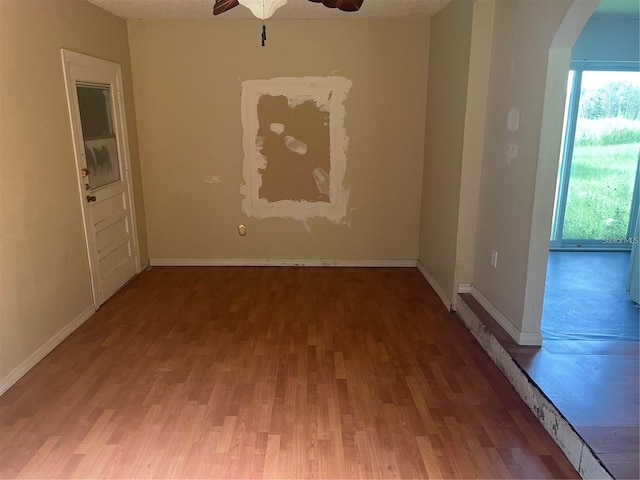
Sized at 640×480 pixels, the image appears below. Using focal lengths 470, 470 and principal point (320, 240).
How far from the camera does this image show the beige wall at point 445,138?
11.4 ft

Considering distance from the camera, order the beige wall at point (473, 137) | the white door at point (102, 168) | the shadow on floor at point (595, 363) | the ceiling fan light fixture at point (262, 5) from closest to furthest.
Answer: the ceiling fan light fixture at point (262, 5), the shadow on floor at point (595, 363), the beige wall at point (473, 137), the white door at point (102, 168)

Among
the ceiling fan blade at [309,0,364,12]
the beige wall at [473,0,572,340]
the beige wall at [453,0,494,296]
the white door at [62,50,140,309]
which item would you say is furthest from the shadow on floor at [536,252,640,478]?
the white door at [62,50,140,309]

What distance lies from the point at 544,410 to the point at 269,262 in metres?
3.13

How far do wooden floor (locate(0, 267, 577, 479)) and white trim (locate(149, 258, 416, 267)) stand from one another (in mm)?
994

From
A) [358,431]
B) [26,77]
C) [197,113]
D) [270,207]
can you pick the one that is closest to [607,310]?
[358,431]

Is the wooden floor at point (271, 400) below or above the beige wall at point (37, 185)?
below

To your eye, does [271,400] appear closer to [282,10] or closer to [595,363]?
[595,363]

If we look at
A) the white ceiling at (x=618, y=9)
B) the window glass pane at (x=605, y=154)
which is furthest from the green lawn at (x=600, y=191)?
the white ceiling at (x=618, y=9)

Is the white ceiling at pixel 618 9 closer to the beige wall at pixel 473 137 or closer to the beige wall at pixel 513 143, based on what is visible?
the beige wall at pixel 473 137

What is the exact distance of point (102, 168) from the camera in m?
3.92

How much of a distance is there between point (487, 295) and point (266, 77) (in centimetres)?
279

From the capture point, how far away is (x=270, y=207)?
4773mm

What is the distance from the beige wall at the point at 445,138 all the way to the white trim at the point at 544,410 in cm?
76

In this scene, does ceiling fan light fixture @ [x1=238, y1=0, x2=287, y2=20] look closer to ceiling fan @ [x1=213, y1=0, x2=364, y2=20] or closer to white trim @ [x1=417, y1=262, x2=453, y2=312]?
ceiling fan @ [x1=213, y1=0, x2=364, y2=20]
